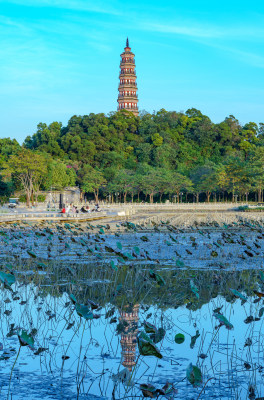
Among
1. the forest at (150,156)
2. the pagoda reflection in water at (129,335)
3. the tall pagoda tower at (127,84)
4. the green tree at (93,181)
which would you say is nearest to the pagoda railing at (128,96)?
the tall pagoda tower at (127,84)

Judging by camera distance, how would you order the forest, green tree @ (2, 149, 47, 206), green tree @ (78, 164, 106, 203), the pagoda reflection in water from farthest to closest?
green tree @ (78, 164, 106, 203)
the forest
green tree @ (2, 149, 47, 206)
the pagoda reflection in water

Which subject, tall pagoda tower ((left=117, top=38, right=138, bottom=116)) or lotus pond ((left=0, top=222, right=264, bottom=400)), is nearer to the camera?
lotus pond ((left=0, top=222, right=264, bottom=400))

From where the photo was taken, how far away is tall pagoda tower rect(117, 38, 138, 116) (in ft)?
293

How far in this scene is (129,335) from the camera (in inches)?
279

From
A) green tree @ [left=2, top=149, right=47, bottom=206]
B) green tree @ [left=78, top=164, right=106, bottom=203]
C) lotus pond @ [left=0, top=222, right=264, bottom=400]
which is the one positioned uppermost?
green tree @ [left=2, top=149, right=47, bottom=206]

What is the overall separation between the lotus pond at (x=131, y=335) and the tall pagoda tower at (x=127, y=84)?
79.8 metres

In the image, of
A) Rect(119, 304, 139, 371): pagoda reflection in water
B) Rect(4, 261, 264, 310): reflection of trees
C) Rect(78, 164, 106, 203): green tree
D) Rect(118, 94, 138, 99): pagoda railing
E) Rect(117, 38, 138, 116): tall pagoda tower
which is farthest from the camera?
Rect(118, 94, 138, 99): pagoda railing

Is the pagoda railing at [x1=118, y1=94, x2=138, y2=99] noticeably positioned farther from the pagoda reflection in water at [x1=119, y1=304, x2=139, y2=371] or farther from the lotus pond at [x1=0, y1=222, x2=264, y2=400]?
the pagoda reflection in water at [x1=119, y1=304, x2=139, y2=371]

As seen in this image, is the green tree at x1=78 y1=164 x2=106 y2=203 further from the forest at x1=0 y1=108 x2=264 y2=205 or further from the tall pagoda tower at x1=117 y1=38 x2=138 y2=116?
the tall pagoda tower at x1=117 y1=38 x2=138 y2=116

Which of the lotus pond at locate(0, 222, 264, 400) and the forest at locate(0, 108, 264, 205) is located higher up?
the forest at locate(0, 108, 264, 205)

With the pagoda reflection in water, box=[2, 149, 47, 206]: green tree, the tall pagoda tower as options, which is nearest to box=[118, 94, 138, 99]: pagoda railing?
the tall pagoda tower

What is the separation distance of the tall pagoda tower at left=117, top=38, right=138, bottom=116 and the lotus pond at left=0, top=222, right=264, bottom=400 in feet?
262

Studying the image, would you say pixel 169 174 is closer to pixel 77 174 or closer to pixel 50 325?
pixel 77 174

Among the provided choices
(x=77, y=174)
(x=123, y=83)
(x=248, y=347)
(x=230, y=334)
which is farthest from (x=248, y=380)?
(x=123, y=83)
